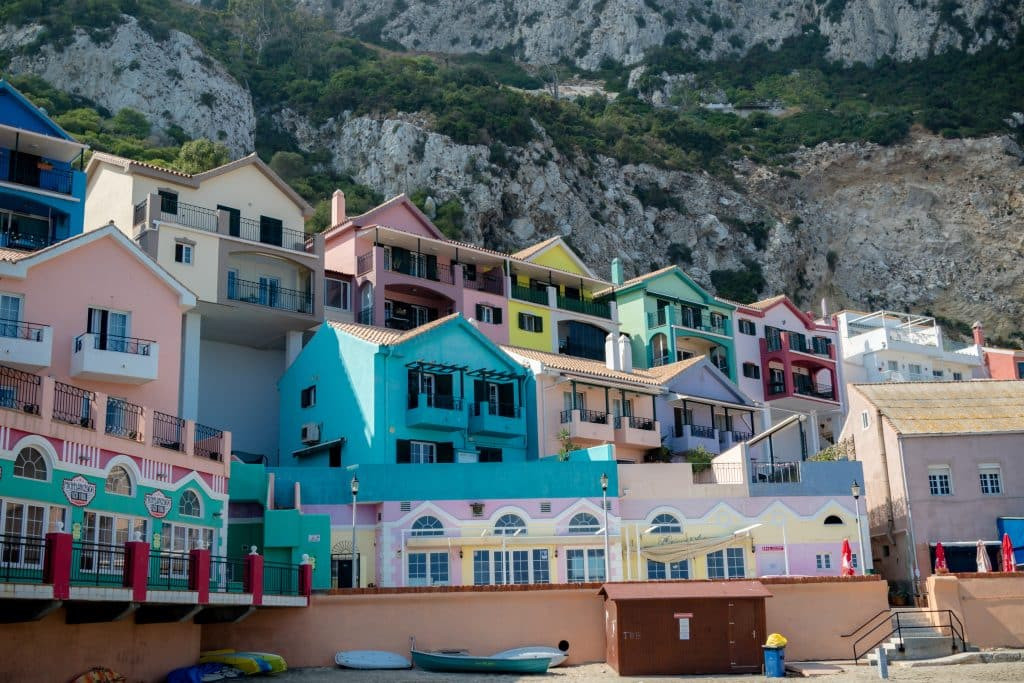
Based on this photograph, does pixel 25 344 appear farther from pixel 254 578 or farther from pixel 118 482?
pixel 254 578

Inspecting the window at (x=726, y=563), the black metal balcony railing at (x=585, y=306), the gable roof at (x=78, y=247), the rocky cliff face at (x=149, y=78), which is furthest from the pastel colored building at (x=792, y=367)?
the rocky cliff face at (x=149, y=78)

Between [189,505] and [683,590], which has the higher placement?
[189,505]

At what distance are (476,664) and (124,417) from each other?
11.5m

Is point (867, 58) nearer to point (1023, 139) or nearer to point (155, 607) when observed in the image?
point (1023, 139)

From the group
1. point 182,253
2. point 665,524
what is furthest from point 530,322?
point 665,524

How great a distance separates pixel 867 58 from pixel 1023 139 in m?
21.7

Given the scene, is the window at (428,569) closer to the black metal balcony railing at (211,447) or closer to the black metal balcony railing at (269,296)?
the black metal balcony railing at (211,447)

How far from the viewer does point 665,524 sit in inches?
1540

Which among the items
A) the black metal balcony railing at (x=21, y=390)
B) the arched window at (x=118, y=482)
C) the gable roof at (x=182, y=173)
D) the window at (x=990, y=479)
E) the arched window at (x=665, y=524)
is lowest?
the arched window at (x=665, y=524)

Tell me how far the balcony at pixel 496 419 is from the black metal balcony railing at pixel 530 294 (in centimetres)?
1158

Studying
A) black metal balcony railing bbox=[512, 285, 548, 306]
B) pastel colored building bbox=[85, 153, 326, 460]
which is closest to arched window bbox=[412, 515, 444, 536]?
pastel colored building bbox=[85, 153, 326, 460]

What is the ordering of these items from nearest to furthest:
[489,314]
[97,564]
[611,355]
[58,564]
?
[58,564]
[97,564]
[611,355]
[489,314]

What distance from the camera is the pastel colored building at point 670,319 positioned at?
63.5 metres

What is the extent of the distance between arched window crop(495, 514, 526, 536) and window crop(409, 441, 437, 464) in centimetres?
709
